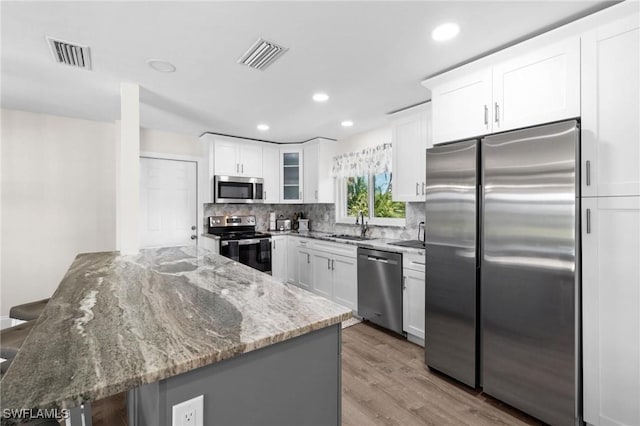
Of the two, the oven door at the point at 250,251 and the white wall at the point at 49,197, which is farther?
the oven door at the point at 250,251

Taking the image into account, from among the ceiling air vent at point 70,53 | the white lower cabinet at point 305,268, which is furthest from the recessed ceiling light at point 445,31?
the white lower cabinet at point 305,268

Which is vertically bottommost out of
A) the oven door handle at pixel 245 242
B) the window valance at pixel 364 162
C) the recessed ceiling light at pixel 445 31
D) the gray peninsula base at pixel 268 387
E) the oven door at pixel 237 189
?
the gray peninsula base at pixel 268 387

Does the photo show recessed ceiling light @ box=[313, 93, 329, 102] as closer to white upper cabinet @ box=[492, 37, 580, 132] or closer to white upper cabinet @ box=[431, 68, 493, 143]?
white upper cabinet @ box=[431, 68, 493, 143]

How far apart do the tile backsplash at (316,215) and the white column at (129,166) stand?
1.88 m

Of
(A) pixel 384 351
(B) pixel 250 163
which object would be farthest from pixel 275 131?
(A) pixel 384 351

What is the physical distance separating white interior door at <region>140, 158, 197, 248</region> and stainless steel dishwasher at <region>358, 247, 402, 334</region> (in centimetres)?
269

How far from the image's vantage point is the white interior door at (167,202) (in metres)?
4.13

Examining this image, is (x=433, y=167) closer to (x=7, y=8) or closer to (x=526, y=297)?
(x=526, y=297)

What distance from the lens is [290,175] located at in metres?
5.08

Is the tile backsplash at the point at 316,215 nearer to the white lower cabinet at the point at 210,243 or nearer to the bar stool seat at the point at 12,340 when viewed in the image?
the white lower cabinet at the point at 210,243

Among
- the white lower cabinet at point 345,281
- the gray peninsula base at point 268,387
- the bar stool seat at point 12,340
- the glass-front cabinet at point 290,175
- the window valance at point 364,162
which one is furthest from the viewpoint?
the glass-front cabinet at point 290,175

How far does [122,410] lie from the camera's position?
80.6 inches

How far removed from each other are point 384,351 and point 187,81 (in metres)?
3.08

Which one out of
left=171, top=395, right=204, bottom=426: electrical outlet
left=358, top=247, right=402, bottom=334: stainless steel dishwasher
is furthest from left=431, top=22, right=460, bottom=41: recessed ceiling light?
left=171, top=395, right=204, bottom=426: electrical outlet
